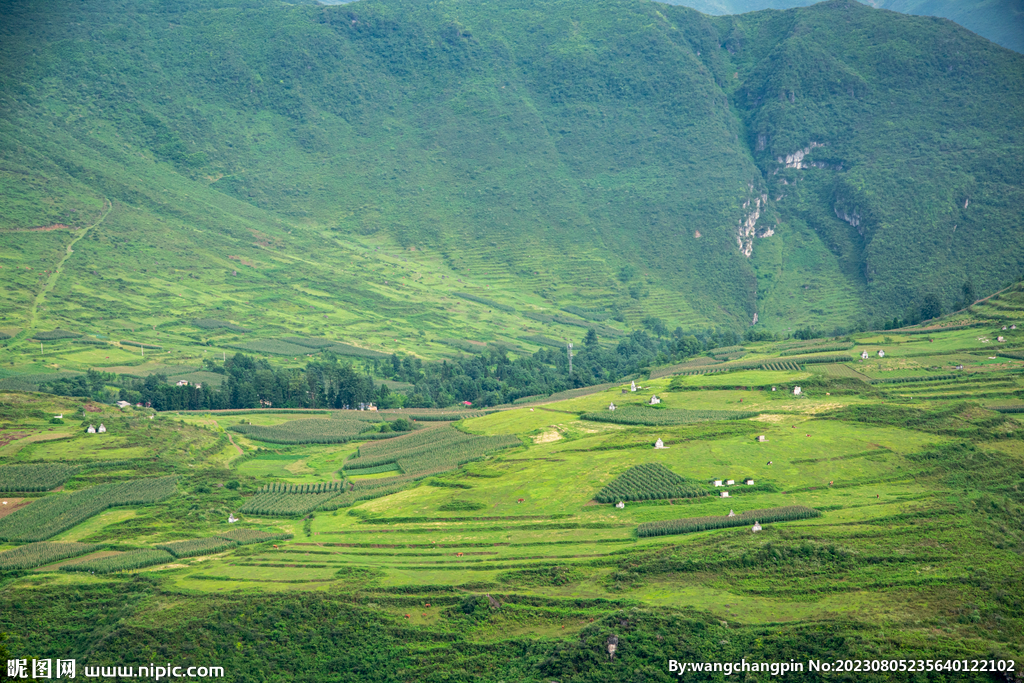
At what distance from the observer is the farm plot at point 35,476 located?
84.1 m

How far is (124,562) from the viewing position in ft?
226

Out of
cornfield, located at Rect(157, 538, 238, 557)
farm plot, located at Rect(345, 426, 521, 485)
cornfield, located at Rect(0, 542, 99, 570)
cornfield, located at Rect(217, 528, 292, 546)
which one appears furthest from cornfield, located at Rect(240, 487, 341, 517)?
cornfield, located at Rect(0, 542, 99, 570)

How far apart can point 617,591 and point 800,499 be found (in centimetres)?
2041

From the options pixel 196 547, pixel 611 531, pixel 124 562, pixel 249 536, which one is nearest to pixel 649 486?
pixel 611 531

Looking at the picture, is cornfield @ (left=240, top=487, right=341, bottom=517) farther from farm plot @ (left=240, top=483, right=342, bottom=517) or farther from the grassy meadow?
the grassy meadow

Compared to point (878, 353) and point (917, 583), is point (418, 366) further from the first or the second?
point (917, 583)

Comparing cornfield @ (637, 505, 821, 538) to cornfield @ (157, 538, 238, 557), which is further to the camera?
cornfield @ (157, 538, 238, 557)

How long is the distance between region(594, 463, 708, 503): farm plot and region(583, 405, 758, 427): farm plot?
→ 1699 cm

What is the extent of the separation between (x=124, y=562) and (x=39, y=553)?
702 centimetres

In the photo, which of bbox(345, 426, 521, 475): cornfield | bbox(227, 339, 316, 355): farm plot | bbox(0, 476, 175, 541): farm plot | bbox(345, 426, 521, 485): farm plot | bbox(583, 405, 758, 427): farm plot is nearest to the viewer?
bbox(0, 476, 175, 541): farm plot

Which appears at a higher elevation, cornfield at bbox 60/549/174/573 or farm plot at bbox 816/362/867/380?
farm plot at bbox 816/362/867/380

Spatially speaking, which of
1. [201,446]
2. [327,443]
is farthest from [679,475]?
[201,446]

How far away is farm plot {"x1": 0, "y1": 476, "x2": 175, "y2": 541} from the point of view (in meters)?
75.0

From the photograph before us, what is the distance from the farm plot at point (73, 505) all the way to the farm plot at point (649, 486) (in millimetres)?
39496
